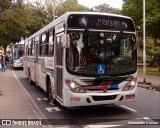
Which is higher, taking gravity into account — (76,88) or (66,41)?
(66,41)

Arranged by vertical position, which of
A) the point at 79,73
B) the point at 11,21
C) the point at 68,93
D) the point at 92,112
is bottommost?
the point at 92,112

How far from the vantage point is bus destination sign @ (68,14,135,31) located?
27.3 ft

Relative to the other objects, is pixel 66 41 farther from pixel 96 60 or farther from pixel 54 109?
pixel 54 109

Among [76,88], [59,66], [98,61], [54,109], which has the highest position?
[98,61]

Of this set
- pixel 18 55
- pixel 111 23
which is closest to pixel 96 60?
pixel 111 23

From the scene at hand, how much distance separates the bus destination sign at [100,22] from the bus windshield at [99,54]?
0.70 ft

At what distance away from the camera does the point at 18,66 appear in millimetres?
34281

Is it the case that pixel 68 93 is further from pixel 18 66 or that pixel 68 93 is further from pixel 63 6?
pixel 63 6

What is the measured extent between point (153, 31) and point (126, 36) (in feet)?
56.1

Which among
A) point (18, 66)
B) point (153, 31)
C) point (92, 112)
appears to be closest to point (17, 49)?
point (18, 66)

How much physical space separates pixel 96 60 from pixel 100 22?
1.15m

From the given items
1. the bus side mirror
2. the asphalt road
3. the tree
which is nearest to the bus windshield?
the bus side mirror

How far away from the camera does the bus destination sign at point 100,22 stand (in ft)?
27.3

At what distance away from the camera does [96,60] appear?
8.25 m
